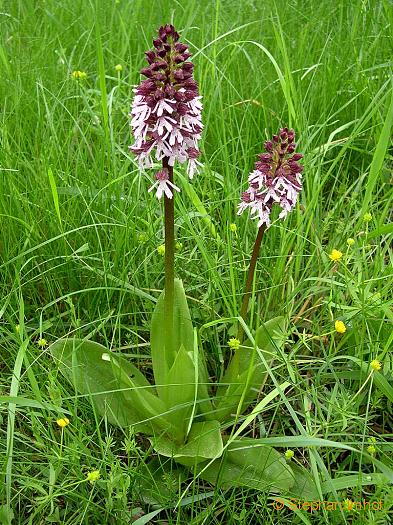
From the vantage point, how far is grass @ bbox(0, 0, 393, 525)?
1.91 meters

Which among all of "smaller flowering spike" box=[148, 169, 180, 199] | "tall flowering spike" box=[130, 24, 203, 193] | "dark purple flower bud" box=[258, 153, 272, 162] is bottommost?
"smaller flowering spike" box=[148, 169, 180, 199]

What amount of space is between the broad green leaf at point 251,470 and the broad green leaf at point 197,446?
A: 43 mm

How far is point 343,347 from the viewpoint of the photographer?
8.04 feet

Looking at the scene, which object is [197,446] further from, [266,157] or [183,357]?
[266,157]

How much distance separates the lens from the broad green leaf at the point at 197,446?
1.93m

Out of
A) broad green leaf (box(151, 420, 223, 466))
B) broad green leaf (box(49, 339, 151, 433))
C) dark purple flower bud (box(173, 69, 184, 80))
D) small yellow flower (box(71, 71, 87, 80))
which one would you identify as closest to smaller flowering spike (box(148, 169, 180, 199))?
dark purple flower bud (box(173, 69, 184, 80))

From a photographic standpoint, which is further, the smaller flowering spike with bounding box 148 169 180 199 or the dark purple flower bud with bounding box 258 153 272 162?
the dark purple flower bud with bounding box 258 153 272 162

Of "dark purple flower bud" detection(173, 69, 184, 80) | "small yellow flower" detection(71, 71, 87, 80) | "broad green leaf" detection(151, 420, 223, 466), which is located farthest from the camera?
"small yellow flower" detection(71, 71, 87, 80)

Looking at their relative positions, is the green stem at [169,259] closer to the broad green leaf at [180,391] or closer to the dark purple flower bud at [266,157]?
the broad green leaf at [180,391]

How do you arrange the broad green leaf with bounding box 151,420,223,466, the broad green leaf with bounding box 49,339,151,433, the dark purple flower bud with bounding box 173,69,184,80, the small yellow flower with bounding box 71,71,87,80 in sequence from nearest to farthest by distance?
1. the dark purple flower bud with bounding box 173,69,184,80
2. the broad green leaf with bounding box 151,420,223,466
3. the broad green leaf with bounding box 49,339,151,433
4. the small yellow flower with bounding box 71,71,87,80

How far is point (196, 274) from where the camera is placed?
264cm

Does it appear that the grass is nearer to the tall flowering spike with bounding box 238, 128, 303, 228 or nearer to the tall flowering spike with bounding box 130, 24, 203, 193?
the tall flowering spike with bounding box 238, 128, 303, 228

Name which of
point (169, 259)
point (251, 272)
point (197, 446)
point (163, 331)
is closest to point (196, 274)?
point (163, 331)

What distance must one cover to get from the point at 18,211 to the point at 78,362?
792mm
